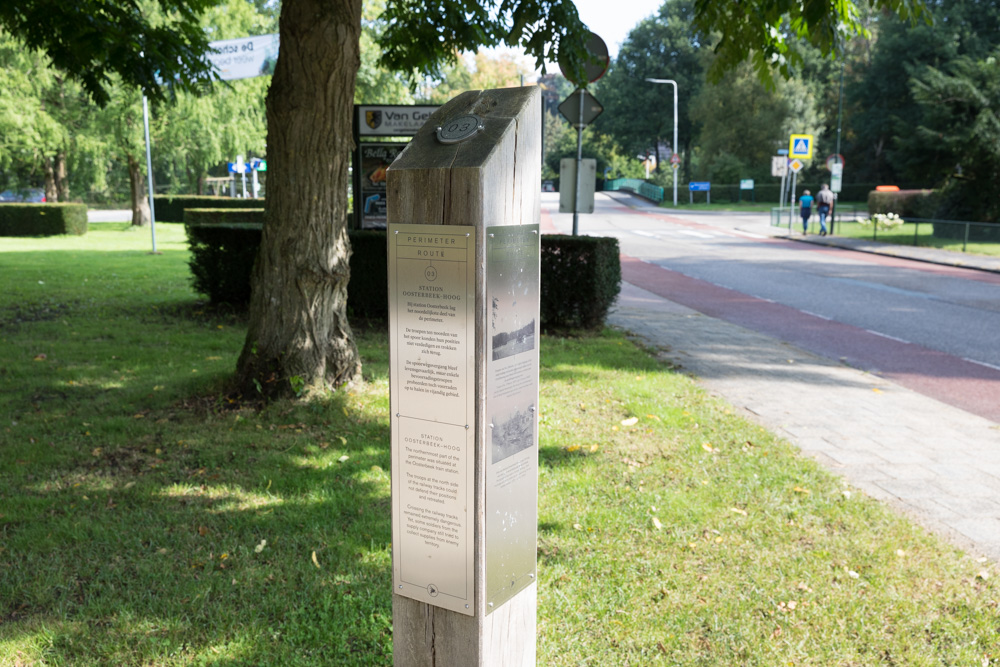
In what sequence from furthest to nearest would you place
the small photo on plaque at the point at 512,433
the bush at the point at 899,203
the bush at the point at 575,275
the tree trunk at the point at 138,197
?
the bush at the point at 899,203 < the tree trunk at the point at 138,197 < the bush at the point at 575,275 < the small photo on plaque at the point at 512,433

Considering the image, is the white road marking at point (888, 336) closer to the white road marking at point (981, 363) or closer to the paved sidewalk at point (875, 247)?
the white road marking at point (981, 363)

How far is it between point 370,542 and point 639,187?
66021 millimetres

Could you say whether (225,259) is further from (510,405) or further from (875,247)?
(875,247)

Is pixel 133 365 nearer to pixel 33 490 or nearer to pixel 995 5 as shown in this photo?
pixel 33 490

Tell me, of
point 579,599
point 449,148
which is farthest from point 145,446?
point 449,148

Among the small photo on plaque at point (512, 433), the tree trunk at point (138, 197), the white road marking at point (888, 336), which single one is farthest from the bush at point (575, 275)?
the tree trunk at point (138, 197)

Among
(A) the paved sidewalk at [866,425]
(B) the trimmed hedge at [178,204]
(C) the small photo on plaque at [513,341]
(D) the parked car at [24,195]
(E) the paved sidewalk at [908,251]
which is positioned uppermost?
(D) the parked car at [24,195]

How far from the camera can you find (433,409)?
236 cm

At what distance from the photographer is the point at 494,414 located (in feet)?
7.72

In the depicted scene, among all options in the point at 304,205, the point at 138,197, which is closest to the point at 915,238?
the point at 304,205

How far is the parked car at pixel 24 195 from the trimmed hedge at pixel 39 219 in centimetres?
2765

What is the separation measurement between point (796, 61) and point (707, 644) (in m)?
4.53

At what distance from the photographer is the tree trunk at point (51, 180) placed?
102ft

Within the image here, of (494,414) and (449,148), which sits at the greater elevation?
(449,148)
